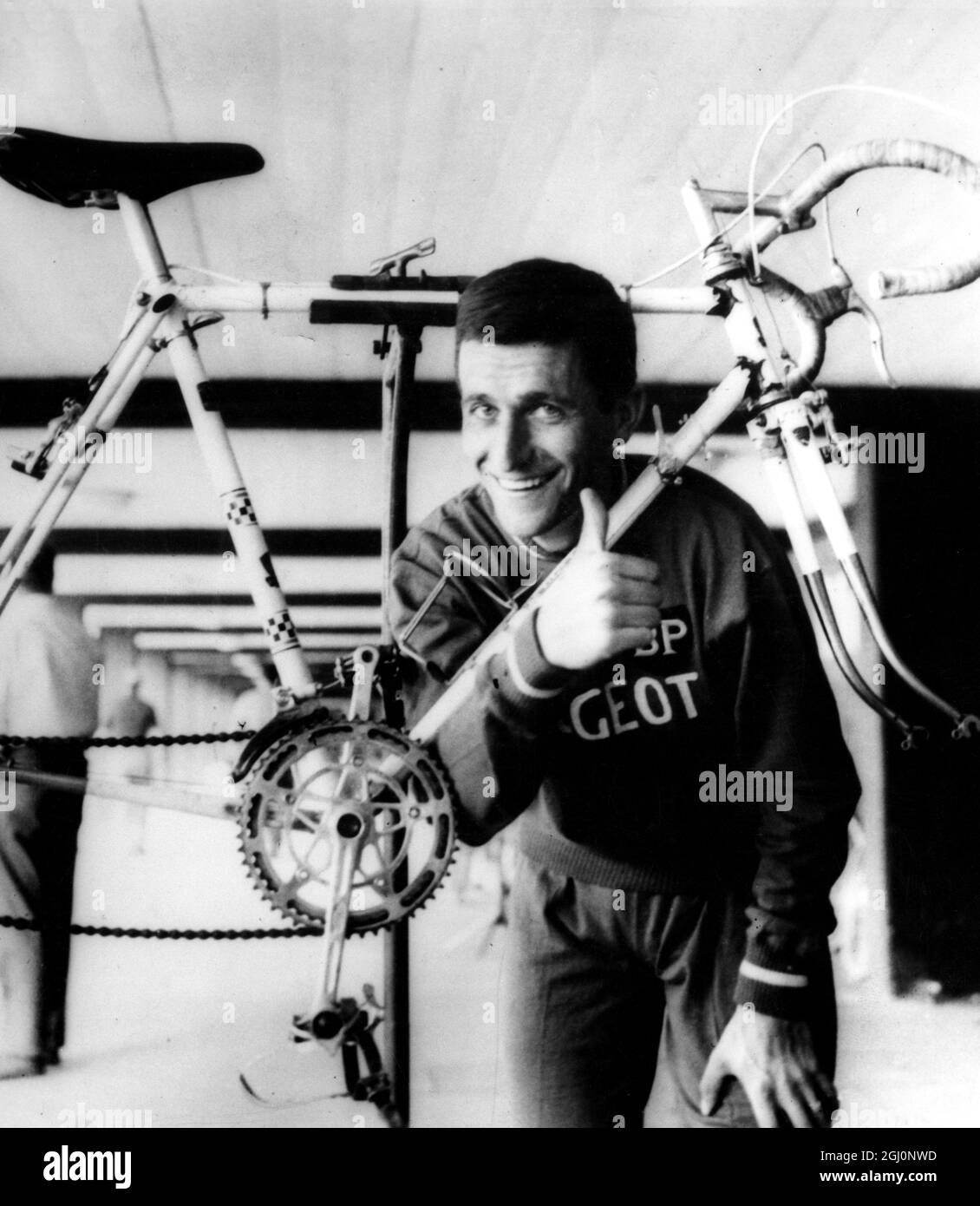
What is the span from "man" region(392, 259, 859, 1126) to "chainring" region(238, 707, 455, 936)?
0.07 m

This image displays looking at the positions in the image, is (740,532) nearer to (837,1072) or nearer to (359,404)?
(359,404)

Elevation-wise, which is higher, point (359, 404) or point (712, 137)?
point (712, 137)

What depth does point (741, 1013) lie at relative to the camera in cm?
205

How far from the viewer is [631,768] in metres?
2.11

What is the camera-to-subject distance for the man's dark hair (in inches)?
83.0

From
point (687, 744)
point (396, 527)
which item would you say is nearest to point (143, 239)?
point (396, 527)

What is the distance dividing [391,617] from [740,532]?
2.24ft

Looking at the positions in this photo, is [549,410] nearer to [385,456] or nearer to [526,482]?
[526,482]

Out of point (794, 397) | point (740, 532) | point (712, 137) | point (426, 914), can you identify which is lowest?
point (426, 914)

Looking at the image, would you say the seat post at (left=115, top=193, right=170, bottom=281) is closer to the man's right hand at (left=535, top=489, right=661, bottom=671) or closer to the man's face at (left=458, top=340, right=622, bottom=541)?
the man's face at (left=458, top=340, right=622, bottom=541)

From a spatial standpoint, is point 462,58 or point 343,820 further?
point 462,58

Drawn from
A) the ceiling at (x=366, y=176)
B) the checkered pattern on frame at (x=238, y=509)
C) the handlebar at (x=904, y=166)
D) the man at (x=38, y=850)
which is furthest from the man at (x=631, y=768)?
the man at (x=38, y=850)

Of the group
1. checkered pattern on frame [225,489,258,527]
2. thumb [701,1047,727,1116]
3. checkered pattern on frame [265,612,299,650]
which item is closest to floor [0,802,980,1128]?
thumb [701,1047,727,1116]

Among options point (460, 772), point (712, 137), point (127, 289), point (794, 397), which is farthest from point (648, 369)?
point (127, 289)
